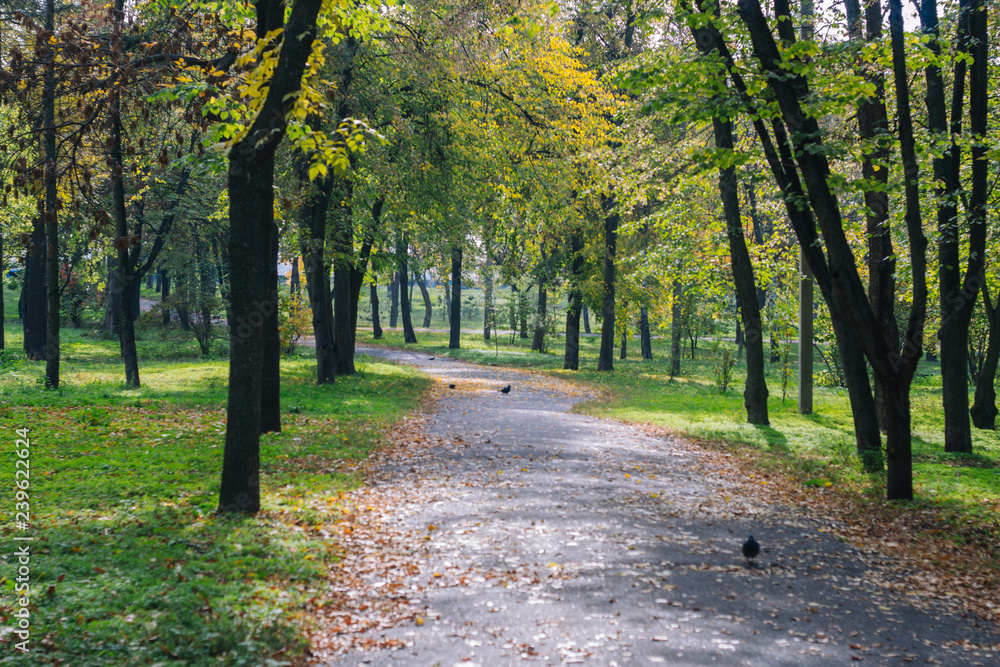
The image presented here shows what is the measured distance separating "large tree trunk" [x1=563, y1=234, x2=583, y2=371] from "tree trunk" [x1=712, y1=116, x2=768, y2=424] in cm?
1169

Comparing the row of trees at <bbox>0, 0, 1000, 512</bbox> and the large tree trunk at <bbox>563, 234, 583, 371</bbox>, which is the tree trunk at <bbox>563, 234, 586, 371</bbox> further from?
the row of trees at <bbox>0, 0, 1000, 512</bbox>

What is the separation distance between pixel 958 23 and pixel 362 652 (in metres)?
11.2

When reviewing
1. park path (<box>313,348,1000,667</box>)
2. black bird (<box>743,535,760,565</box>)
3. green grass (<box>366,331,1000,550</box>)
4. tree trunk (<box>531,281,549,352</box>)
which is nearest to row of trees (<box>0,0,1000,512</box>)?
green grass (<box>366,331,1000,550</box>)

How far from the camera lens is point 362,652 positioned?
173 inches

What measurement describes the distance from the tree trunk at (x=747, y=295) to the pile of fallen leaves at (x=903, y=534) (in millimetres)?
3972

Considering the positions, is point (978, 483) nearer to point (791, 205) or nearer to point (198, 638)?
point (791, 205)

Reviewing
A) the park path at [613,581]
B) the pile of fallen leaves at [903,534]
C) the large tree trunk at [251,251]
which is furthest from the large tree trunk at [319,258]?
the pile of fallen leaves at [903,534]

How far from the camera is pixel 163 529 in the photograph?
6.04m

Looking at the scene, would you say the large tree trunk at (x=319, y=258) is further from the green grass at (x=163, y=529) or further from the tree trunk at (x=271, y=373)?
the tree trunk at (x=271, y=373)

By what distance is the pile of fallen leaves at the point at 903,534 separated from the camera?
5.73 meters

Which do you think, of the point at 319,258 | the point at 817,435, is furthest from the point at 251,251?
the point at 817,435

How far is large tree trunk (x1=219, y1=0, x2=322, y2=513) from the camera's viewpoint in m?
6.33

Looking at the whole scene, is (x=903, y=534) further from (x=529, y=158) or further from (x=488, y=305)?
(x=488, y=305)

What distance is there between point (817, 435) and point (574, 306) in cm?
1443
